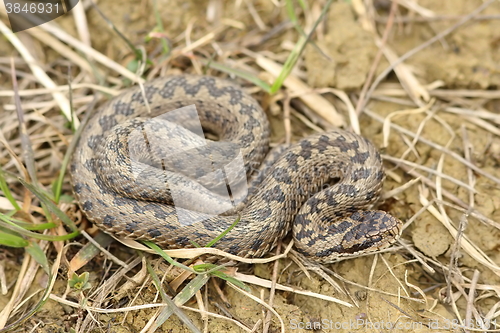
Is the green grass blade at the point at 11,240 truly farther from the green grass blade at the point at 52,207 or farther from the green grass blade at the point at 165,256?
the green grass blade at the point at 165,256

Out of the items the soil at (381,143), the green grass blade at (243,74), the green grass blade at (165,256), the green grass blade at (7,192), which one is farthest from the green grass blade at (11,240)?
the green grass blade at (243,74)

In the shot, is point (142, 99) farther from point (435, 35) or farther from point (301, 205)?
point (435, 35)

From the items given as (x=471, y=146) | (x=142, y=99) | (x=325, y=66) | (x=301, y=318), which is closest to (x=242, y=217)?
(x=301, y=318)

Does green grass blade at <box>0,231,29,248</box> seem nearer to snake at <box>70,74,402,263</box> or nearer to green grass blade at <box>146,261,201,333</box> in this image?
snake at <box>70,74,402,263</box>

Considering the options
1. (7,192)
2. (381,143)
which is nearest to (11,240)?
(7,192)

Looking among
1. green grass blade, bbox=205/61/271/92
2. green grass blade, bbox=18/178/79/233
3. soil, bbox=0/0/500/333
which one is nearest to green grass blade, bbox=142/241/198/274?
soil, bbox=0/0/500/333

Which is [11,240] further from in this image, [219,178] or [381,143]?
[381,143]
